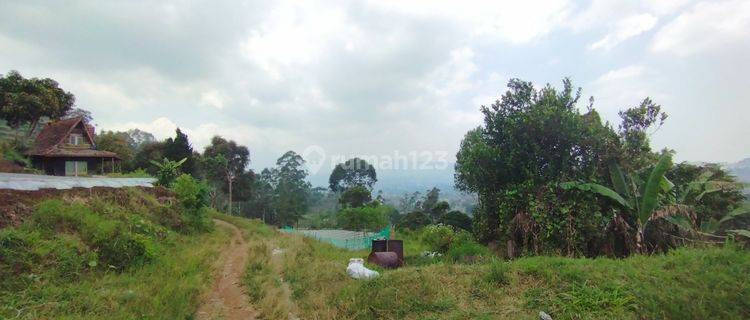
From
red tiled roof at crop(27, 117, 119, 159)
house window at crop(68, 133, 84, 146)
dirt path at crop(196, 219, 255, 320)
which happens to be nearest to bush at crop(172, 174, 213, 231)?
dirt path at crop(196, 219, 255, 320)

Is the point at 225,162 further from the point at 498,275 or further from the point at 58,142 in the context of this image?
the point at 498,275

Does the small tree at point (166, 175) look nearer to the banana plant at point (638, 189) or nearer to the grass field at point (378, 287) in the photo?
the grass field at point (378, 287)

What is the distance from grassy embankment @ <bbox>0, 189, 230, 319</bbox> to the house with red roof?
1556 centimetres

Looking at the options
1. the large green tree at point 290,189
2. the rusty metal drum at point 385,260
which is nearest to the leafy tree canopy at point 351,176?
the large green tree at point 290,189

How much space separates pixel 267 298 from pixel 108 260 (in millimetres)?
3354

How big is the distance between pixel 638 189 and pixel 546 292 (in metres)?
7.58

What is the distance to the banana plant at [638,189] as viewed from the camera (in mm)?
9547

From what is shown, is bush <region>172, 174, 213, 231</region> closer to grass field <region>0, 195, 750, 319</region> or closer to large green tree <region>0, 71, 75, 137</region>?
grass field <region>0, 195, 750, 319</region>

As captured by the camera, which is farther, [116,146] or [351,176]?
[351,176]

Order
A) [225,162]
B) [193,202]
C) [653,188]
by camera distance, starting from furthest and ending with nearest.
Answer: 1. [225,162]
2. [193,202]
3. [653,188]

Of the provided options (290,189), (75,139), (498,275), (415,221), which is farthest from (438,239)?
(290,189)

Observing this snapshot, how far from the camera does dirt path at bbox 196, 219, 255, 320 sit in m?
6.81

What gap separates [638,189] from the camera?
11445 millimetres

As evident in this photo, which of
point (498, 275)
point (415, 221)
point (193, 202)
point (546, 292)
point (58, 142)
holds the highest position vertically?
point (58, 142)
